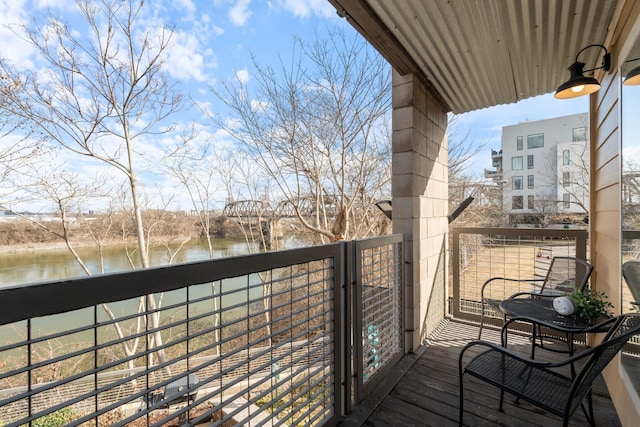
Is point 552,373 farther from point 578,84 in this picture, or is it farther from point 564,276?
point 578,84

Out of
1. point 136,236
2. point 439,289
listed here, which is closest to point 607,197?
point 439,289

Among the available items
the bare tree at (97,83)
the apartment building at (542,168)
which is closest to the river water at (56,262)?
the bare tree at (97,83)

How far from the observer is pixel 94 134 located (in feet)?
20.1

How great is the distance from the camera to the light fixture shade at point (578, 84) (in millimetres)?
2057

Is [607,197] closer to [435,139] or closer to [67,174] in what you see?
[435,139]

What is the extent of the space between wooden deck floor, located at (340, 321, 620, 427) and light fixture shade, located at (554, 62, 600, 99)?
224 centimetres

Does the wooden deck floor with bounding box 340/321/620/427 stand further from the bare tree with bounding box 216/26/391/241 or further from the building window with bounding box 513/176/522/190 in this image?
the building window with bounding box 513/176/522/190

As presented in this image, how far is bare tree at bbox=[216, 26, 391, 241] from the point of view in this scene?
21.4 ft

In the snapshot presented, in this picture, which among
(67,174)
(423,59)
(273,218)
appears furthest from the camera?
(273,218)

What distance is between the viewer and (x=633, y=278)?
1.74 metres

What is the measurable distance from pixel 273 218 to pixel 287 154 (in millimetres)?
2324

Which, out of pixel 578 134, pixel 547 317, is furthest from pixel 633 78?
pixel 578 134

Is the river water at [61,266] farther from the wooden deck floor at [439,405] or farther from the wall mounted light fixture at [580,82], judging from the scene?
the wall mounted light fixture at [580,82]

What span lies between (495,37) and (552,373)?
2.30 meters
